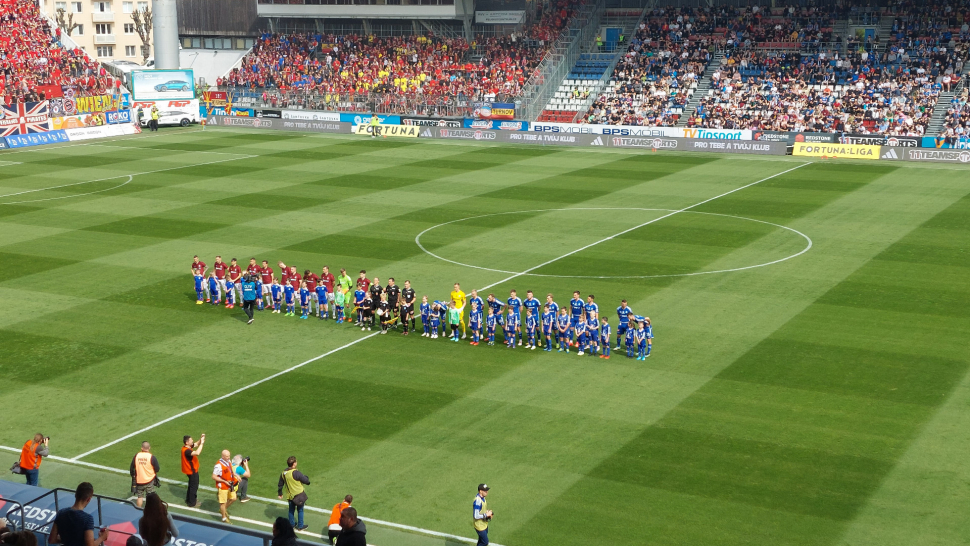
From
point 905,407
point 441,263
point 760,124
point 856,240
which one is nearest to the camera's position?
point 905,407

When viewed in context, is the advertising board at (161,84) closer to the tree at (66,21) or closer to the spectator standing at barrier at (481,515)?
the tree at (66,21)

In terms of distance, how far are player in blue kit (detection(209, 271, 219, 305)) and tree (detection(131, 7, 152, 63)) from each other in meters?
97.1

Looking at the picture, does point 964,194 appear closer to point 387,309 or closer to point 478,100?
point 387,309

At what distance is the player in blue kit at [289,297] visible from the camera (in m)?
28.4

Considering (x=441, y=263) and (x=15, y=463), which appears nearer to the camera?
(x=15, y=463)

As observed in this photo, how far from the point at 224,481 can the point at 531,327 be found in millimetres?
10185

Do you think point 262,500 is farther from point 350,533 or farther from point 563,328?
point 563,328

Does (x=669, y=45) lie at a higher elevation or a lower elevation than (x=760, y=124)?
higher

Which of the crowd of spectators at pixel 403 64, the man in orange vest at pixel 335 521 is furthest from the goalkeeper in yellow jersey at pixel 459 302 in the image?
the crowd of spectators at pixel 403 64

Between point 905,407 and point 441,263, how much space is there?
15629 millimetres

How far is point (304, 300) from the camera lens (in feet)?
93.9

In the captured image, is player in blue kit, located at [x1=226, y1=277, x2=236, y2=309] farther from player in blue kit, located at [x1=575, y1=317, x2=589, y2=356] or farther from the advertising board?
the advertising board

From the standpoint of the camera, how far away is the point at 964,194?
44062 millimetres

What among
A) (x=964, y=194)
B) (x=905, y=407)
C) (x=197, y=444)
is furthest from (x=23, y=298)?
(x=964, y=194)
